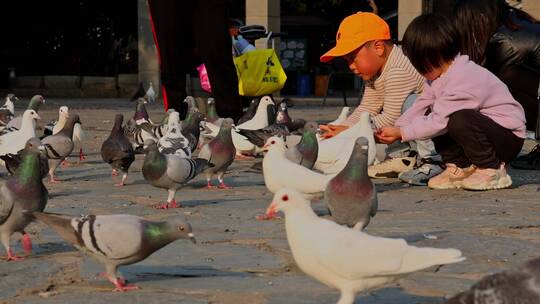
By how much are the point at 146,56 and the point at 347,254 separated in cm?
2285

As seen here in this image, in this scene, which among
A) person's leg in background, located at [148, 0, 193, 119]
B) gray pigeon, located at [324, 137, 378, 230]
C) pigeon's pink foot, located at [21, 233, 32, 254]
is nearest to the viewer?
pigeon's pink foot, located at [21, 233, 32, 254]

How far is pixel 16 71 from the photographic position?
97.0 ft

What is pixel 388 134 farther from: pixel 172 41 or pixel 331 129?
pixel 172 41

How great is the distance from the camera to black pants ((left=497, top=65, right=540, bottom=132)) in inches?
367

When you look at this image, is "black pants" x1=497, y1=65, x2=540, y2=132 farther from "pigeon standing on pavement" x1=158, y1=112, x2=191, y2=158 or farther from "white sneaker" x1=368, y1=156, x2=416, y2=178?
"pigeon standing on pavement" x1=158, y1=112, x2=191, y2=158

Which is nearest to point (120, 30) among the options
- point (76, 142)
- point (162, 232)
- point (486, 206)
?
point (76, 142)

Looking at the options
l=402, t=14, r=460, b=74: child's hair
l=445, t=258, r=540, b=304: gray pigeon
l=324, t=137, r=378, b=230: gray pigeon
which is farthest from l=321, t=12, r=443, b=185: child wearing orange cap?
l=445, t=258, r=540, b=304: gray pigeon

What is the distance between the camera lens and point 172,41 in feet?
35.9

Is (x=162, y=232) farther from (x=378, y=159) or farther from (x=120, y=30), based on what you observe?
(x=120, y=30)

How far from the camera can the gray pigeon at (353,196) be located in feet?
19.0

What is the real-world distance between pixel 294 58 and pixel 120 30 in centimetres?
451

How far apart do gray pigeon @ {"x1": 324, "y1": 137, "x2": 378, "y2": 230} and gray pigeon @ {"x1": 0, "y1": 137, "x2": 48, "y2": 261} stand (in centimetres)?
140

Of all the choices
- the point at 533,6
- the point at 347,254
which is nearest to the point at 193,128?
the point at 347,254

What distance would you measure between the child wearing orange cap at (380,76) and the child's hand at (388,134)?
1.34 feet
